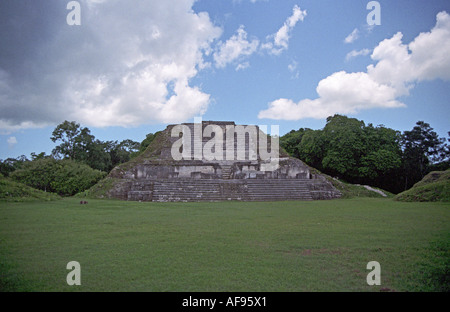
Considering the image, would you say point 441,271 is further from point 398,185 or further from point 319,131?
point 398,185

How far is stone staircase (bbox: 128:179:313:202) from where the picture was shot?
47.5 feet

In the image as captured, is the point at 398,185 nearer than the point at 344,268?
No

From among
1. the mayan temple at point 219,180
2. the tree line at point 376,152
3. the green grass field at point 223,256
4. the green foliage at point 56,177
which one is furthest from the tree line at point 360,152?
the green grass field at point 223,256

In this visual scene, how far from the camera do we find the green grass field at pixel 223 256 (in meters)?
3.21

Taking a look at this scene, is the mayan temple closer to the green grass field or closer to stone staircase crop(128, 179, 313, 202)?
stone staircase crop(128, 179, 313, 202)

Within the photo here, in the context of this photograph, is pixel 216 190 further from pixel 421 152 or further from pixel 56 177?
pixel 421 152

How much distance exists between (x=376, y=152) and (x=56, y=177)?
22478 mm

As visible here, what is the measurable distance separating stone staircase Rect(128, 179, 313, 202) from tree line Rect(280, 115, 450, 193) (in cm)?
863

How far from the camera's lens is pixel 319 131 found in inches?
1035

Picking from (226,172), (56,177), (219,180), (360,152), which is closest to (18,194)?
(56,177)

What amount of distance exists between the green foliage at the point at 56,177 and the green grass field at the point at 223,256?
1133 centimetres

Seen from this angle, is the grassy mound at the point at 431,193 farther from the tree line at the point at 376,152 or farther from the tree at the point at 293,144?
the tree at the point at 293,144
